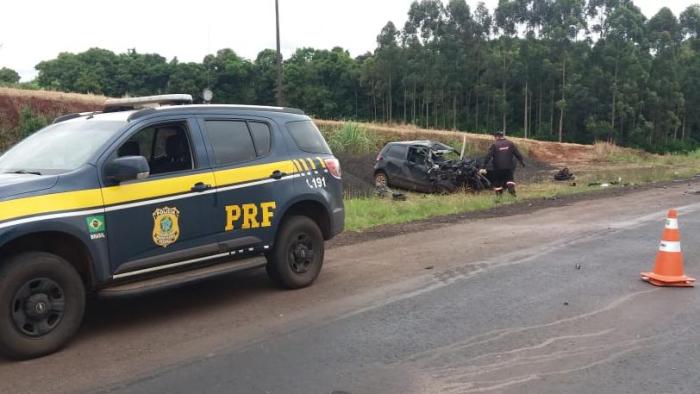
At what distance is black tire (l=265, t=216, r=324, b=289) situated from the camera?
6895 millimetres

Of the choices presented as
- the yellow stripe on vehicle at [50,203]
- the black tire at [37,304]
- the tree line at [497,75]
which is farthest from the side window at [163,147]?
the tree line at [497,75]

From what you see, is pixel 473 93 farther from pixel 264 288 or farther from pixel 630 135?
pixel 264 288

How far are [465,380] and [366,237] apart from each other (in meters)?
6.54

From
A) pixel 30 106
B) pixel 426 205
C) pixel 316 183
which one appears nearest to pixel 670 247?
pixel 316 183

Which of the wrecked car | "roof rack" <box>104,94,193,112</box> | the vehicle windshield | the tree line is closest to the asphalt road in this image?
the vehicle windshield

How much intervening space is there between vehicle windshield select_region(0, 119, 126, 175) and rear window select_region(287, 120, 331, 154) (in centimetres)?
209

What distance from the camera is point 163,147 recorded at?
19.9 ft

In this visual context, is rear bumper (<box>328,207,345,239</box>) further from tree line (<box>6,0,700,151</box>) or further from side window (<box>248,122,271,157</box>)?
tree line (<box>6,0,700,151</box>)

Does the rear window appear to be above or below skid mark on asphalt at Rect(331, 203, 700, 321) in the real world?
above

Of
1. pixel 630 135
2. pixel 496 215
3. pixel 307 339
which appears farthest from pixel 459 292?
pixel 630 135

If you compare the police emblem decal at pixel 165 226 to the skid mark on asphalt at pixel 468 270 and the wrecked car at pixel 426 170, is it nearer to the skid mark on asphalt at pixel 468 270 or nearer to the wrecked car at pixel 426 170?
the skid mark on asphalt at pixel 468 270

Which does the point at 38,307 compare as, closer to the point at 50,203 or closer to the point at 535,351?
the point at 50,203

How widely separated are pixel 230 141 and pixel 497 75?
2981 inches

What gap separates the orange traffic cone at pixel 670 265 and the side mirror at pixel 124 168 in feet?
18.7
